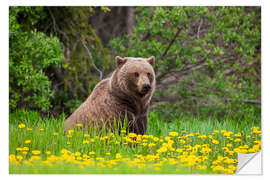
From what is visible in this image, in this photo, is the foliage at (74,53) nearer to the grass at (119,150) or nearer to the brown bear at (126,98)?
the brown bear at (126,98)

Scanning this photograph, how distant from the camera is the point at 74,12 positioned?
24.8 feet

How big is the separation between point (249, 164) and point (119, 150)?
171cm

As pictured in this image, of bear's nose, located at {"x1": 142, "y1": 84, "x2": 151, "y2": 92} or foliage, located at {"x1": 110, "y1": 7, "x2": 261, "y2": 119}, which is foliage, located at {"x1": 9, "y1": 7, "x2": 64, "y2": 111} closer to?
foliage, located at {"x1": 110, "y1": 7, "x2": 261, "y2": 119}

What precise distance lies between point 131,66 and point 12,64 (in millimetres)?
2416

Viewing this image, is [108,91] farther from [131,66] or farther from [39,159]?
[39,159]

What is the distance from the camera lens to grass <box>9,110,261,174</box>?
3.91 metres

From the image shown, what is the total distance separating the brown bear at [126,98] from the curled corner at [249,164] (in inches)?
58.8

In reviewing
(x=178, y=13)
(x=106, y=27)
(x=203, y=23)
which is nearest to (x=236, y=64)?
(x=203, y=23)

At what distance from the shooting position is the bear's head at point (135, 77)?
191 inches

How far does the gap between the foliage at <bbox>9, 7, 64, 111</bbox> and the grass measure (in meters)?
0.76
